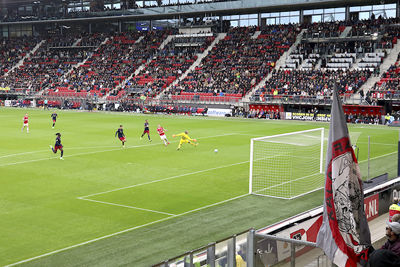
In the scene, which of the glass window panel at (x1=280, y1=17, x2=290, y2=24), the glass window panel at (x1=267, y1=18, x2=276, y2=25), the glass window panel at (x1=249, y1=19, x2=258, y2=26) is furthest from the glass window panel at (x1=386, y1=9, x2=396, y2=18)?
the glass window panel at (x1=249, y1=19, x2=258, y2=26)

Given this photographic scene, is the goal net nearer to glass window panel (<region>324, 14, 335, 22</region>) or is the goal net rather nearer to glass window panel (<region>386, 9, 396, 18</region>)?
glass window panel (<region>386, 9, 396, 18</region>)

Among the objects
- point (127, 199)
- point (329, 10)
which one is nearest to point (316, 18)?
point (329, 10)

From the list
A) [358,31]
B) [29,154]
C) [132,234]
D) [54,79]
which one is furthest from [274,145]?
[54,79]

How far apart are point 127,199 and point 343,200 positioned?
13.5 metres

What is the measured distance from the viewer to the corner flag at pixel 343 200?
5691mm

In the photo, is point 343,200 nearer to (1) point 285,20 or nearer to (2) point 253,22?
(1) point 285,20

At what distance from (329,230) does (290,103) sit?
Result: 4710 centimetres

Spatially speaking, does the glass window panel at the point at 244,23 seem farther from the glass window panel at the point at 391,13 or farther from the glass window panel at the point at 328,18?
the glass window panel at the point at 391,13

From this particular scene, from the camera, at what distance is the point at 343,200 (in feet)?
18.7

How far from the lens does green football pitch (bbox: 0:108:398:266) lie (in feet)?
43.6

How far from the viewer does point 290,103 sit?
2052 inches

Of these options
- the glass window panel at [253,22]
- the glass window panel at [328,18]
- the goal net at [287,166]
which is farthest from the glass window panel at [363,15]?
the goal net at [287,166]

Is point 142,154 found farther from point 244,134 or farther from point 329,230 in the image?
point 329,230

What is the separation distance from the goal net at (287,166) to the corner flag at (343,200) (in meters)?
13.1
